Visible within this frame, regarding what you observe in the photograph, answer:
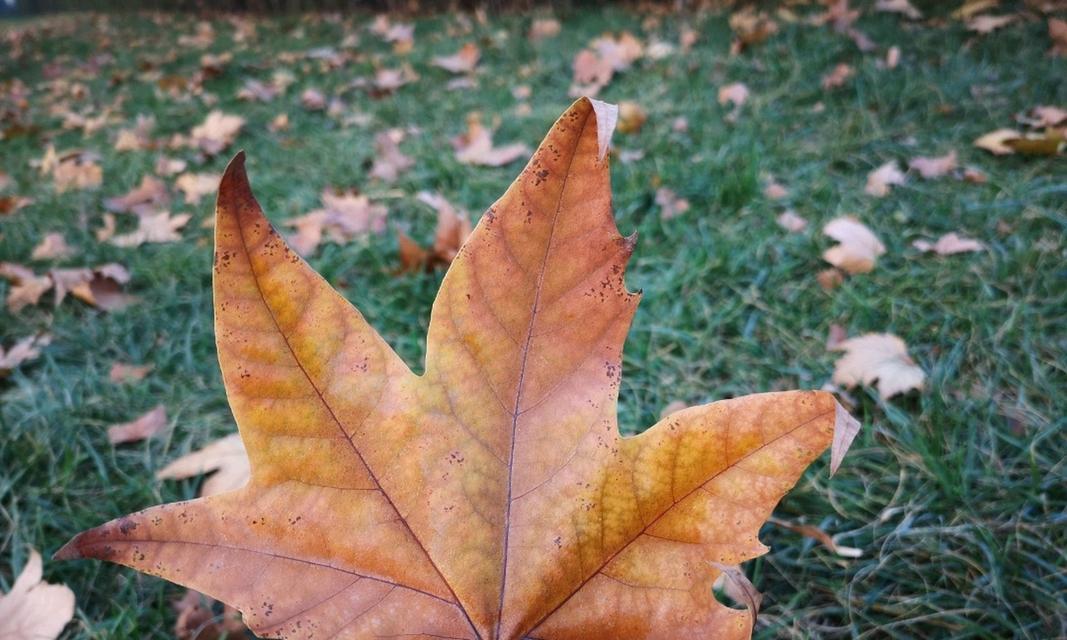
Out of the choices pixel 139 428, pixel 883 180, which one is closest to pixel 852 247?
pixel 883 180

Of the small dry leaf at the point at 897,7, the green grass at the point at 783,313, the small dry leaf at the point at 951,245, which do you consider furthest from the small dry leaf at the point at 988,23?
the small dry leaf at the point at 951,245

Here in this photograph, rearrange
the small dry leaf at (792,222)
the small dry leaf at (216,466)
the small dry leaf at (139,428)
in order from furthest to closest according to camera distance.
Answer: the small dry leaf at (792,222) < the small dry leaf at (139,428) < the small dry leaf at (216,466)

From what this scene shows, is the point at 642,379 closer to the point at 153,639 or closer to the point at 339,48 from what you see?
the point at 153,639

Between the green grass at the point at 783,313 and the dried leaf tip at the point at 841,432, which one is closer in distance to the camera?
the dried leaf tip at the point at 841,432

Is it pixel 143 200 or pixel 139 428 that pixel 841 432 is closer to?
pixel 139 428

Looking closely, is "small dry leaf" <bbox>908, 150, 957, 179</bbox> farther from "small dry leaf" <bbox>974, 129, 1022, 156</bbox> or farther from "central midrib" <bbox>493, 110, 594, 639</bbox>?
"central midrib" <bbox>493, 110, 594, 639</bbox>

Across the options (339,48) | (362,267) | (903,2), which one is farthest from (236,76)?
(903,2)

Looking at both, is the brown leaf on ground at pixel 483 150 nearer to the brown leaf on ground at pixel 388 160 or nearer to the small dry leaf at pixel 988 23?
the brown leaf on ground at pixel 388 160
